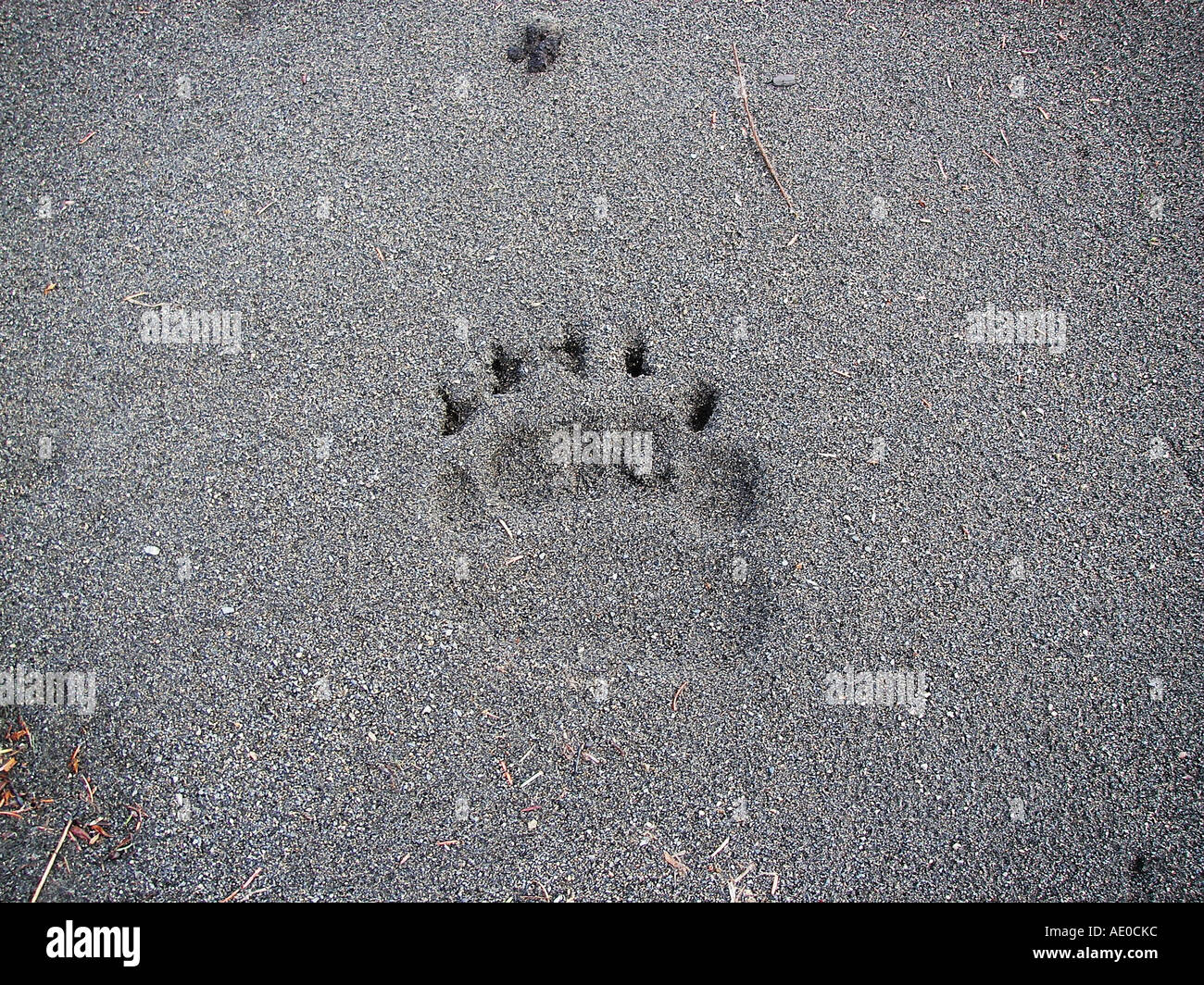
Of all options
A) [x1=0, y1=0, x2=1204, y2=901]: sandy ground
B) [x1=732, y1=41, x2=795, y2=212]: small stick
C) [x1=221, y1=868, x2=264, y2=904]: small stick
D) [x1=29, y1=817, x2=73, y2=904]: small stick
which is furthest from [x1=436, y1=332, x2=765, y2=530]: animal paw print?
[x1=29, y1=817, x2=73, y2=904]: small stick

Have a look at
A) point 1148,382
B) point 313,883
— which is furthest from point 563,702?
point 1148,382

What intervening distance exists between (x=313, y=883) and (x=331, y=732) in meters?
0.39

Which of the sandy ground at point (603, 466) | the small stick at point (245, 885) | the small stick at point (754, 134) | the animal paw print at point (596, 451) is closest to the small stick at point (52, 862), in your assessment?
the sandy ground at point (603, 466)

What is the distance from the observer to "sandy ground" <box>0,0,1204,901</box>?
92.4 inches

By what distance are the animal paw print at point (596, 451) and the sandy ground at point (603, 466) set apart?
0.05ft

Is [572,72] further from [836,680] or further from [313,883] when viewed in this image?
[313,883]

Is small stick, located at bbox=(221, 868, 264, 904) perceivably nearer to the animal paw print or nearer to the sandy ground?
the sandy ground

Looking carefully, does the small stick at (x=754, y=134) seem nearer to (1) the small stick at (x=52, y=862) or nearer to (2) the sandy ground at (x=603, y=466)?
(2) the sandy ground at (x=603, y=466)

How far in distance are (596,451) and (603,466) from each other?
0.17 feet

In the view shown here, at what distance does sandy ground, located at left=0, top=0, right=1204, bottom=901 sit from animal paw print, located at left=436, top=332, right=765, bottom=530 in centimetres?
2

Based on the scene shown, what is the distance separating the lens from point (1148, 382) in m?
2.74

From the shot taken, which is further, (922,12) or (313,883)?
(922,12)
